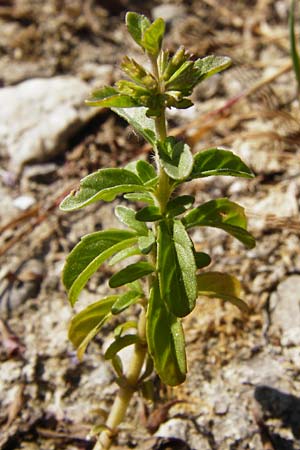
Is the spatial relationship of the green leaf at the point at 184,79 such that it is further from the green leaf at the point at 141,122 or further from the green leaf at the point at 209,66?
the green leaf at the point at 141,122

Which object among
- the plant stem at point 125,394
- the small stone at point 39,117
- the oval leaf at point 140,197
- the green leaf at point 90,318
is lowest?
the plant stem at point 125,394

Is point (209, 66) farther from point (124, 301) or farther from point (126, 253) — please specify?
point (124, 301)

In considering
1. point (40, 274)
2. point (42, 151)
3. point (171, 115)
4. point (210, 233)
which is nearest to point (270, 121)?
point (171, 115)

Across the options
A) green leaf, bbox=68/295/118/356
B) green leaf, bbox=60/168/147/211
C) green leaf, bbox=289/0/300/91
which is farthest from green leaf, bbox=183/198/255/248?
green leaf, bbox=289/0/300/91

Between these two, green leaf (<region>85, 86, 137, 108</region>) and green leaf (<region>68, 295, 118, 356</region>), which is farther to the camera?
green leaf (<region>68, 295, 118, 356</region>)

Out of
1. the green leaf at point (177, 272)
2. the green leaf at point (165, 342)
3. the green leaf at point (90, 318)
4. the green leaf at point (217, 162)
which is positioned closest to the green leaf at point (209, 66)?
→ the green leaf at point (217, 162)

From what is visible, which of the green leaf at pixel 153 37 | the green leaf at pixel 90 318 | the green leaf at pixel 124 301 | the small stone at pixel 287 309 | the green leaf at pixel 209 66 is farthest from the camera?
the small stone at pixel 287 309

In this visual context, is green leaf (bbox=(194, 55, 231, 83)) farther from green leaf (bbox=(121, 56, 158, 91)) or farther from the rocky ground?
the rocky ground

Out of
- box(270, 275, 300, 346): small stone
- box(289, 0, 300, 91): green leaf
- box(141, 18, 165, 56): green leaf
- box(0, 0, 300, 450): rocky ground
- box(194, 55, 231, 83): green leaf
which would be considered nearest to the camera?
box(141, 18, 165, 56): green leaf
